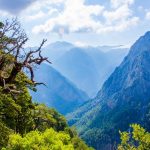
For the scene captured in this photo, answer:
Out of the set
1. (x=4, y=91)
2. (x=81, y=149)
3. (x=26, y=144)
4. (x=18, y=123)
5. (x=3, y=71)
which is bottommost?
(x=26, y=144)

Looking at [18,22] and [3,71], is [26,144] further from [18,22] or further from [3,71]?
[18,22]

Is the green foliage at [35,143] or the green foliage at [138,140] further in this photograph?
the green foliage at [35,143]

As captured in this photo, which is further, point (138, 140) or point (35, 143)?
point (35, 143)

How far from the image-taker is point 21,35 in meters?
37.9

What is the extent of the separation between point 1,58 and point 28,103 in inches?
960

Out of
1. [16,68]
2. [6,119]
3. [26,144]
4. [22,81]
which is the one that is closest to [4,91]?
[16,68]

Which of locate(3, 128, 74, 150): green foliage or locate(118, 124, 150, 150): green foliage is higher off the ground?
locate(3, 128, 74, 150): green foliage

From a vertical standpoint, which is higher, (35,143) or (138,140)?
(35,143)

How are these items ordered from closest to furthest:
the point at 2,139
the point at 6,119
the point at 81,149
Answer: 1. the point at 2,139
2. the point at 6,119
3. the point at 81,149

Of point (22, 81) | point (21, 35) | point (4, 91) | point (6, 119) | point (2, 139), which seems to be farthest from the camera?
point (6, 119)

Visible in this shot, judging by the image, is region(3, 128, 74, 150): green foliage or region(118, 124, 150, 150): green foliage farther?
region(3, 128, 74, 150): green foliage

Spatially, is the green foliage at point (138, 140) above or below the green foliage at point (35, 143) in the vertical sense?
below

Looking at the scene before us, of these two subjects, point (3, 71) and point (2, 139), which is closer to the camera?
point (3, 71)

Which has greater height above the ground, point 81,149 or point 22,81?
point 81,149
